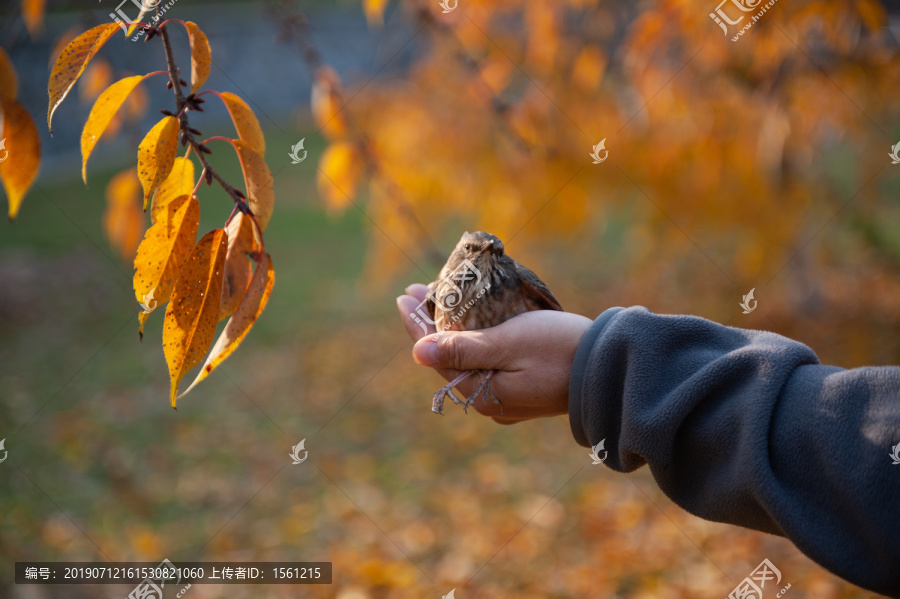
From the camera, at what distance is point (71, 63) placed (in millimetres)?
1391

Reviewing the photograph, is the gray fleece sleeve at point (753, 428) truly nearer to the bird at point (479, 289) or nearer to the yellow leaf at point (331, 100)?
the bird at point (479, 289)

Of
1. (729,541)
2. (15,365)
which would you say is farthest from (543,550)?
(15,365)

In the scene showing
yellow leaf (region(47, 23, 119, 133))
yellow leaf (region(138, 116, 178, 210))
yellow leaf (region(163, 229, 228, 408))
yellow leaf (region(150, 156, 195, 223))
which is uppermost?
yellow leaf (region(47, 23, 119, 133))

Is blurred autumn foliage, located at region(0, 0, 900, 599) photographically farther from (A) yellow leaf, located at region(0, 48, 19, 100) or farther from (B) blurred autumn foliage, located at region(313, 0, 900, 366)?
(A) yellow leaf, located at region(0, 48, 19, 100)

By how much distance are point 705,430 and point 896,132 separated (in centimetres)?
1369

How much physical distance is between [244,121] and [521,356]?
3.81 feet

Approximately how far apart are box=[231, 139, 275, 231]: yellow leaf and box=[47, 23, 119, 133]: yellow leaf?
1.18 feet

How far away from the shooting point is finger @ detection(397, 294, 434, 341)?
8.41 ft

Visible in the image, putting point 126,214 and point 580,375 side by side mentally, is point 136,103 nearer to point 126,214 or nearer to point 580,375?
point 126,214

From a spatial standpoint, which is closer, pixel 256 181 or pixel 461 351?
pixel 256 181

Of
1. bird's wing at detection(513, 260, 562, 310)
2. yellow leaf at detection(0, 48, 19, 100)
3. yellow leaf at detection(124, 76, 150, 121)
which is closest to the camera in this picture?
yellow leaf at detection(0, 48, 19, 100)

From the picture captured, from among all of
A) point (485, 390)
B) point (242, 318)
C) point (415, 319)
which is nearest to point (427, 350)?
point (485, 390)

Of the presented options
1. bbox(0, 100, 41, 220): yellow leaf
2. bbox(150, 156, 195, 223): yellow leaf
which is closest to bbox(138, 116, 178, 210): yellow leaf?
bbox(150, 156, 195, 223): yellow leaf

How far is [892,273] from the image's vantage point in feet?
29.8
